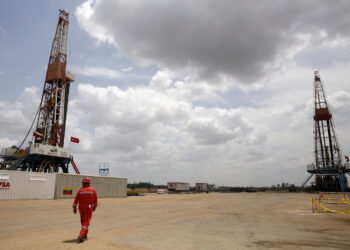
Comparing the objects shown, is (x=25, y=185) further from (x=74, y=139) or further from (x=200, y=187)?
(x=200, y=187)

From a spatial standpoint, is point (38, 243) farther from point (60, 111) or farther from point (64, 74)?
point (64, 74)

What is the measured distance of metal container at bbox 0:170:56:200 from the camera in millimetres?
27703

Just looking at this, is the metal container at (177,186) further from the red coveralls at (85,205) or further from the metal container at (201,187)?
the red coveralls at (85,205)

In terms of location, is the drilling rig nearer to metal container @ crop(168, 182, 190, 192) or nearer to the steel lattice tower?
the steel lattice tower

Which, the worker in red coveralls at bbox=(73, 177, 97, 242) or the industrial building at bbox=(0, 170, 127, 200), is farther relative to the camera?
the industrial building at bbox=(0, 170, 127, 200)

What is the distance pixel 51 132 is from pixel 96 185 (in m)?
22.5

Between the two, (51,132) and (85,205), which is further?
(51,132)

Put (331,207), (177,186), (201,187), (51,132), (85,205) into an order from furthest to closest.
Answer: (201,187), (177,186), (51,132), (331,207), (85,205)

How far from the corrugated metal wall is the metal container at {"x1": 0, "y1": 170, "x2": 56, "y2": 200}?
1.17 meters

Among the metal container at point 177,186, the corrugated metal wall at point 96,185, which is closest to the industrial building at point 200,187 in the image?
the metal container at point 177,186

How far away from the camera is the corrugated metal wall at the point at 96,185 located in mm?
33875

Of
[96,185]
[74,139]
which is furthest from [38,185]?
[74,139]

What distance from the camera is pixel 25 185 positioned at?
96.9ft

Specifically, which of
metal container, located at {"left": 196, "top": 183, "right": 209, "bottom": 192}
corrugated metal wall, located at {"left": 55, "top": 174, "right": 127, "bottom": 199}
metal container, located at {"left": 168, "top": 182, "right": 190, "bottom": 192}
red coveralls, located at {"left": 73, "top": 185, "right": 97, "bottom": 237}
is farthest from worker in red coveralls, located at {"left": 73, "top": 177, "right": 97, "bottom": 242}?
metal container, located at {"left": 196, "top": 183, "right": 209, "bottom": 192}
